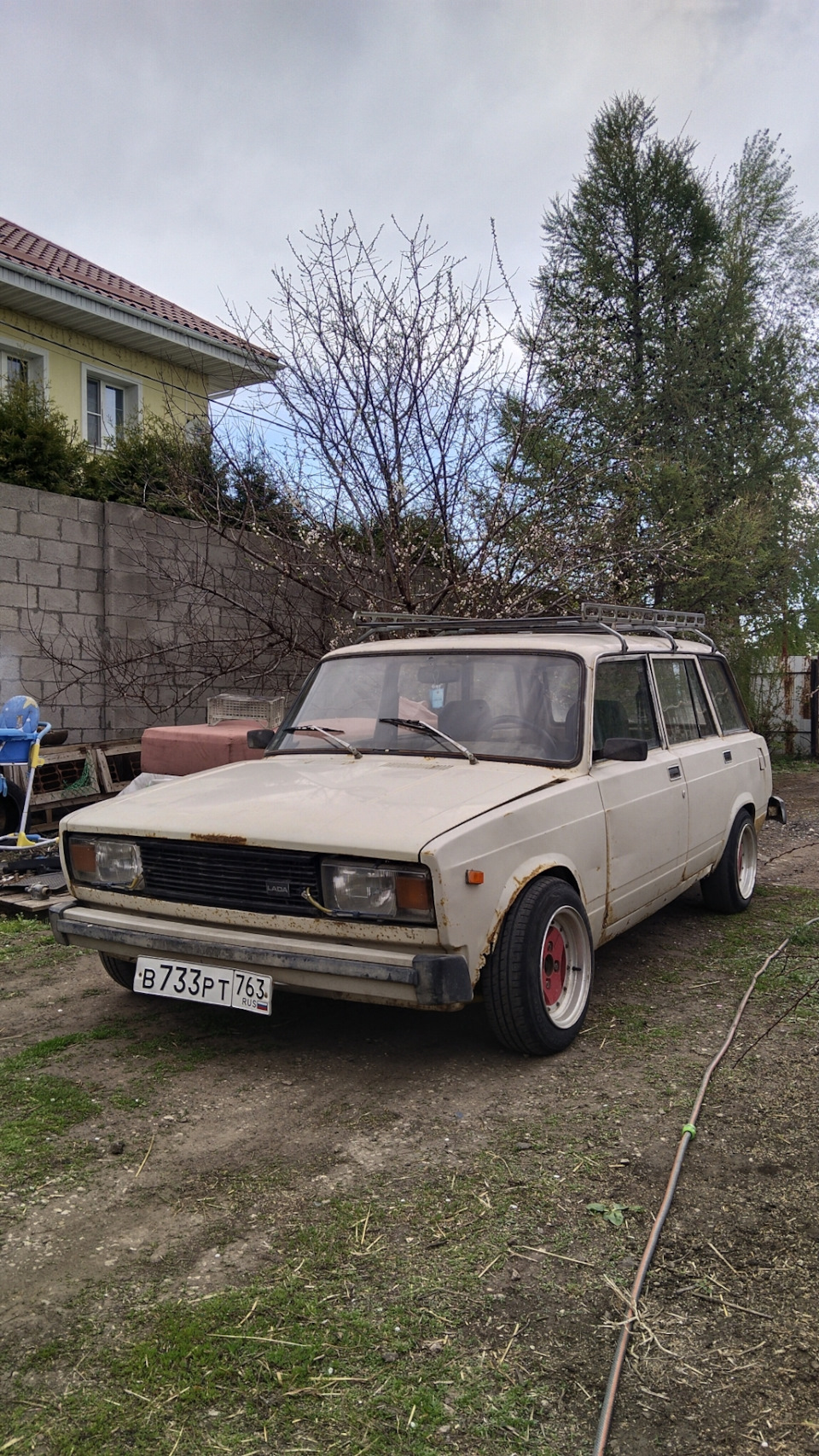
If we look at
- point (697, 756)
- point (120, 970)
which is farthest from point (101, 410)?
point (120, 970)

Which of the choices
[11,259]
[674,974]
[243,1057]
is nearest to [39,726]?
[243,1057]

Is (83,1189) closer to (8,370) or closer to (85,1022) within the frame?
(85,1022)

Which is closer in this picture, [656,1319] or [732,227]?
[656,1319]

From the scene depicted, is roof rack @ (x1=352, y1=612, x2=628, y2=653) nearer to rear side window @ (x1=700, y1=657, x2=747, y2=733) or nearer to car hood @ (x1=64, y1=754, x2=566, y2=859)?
car hood @ (x1=64, y1=754, x2=566, y2=859)

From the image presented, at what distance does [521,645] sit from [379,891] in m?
1.65

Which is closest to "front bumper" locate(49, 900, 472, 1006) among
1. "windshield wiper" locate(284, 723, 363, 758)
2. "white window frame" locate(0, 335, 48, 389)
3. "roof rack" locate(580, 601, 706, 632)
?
"windshield wiper" locate(284, 723, 363, 758)

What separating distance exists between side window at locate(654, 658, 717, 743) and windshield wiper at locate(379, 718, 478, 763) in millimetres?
1441

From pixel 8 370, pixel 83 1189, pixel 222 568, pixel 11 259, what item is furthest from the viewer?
pixel 8 370

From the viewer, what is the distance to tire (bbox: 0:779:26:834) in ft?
24.5

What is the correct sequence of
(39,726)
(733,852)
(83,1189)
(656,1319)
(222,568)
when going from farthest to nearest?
(222,568) < (39,726) < (733,852) < (83,1189) < (656,1319)

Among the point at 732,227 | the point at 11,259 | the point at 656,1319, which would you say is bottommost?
the point at 656,1319

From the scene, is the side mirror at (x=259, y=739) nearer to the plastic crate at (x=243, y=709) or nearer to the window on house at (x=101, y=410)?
the plastic crate at (x=243, y=709)

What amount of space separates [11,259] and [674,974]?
42.4 feet

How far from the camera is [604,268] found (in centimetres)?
1422
